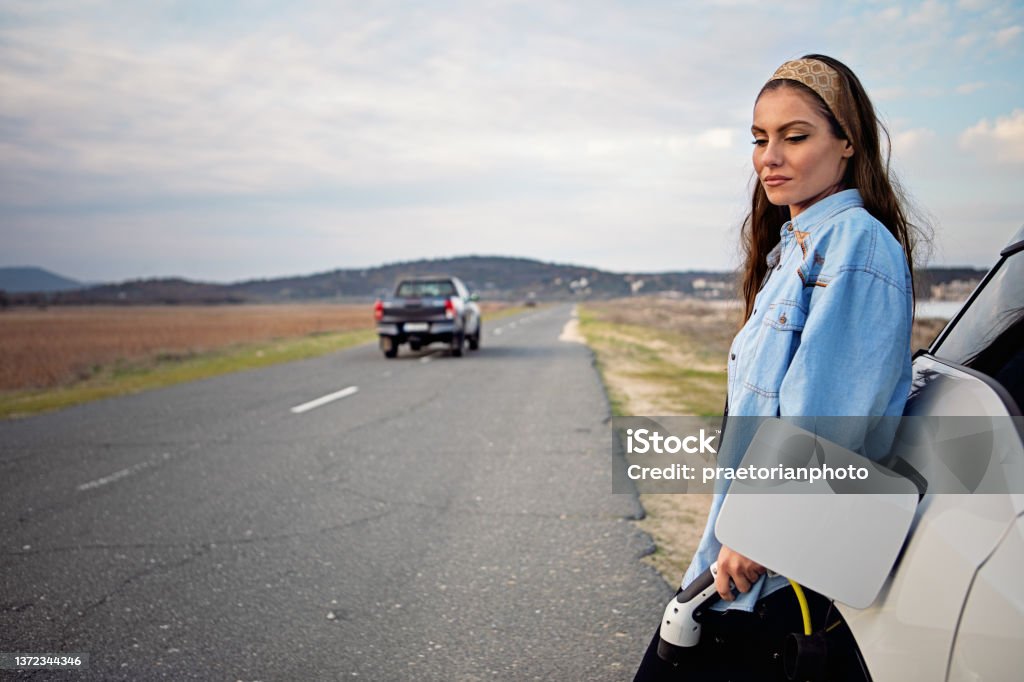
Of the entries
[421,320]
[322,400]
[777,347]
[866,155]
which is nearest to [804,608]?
[777,347]

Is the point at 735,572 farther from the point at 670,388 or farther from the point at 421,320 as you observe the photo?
the point at 421,320

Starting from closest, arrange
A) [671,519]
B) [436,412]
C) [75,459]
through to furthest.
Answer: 1. [671,519]
2. [75,459]
3. [436,412]

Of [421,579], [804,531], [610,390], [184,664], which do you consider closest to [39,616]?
[184,664]

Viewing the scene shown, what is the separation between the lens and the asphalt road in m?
3.24

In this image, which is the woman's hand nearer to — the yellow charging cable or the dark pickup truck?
the yellow charging cable

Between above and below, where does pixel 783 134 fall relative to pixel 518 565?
above

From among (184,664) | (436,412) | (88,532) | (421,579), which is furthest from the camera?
(436,412)

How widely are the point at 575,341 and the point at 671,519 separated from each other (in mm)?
19508

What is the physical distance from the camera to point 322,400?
35.8ft

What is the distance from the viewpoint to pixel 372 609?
145 inches

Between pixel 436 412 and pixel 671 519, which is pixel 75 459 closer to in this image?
pixel 436 412

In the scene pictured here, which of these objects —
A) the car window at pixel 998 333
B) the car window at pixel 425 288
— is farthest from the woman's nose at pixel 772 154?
the car window at pixel 425 288

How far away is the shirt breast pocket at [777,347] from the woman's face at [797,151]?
308 millimetres

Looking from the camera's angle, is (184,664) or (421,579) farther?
(421,579)
